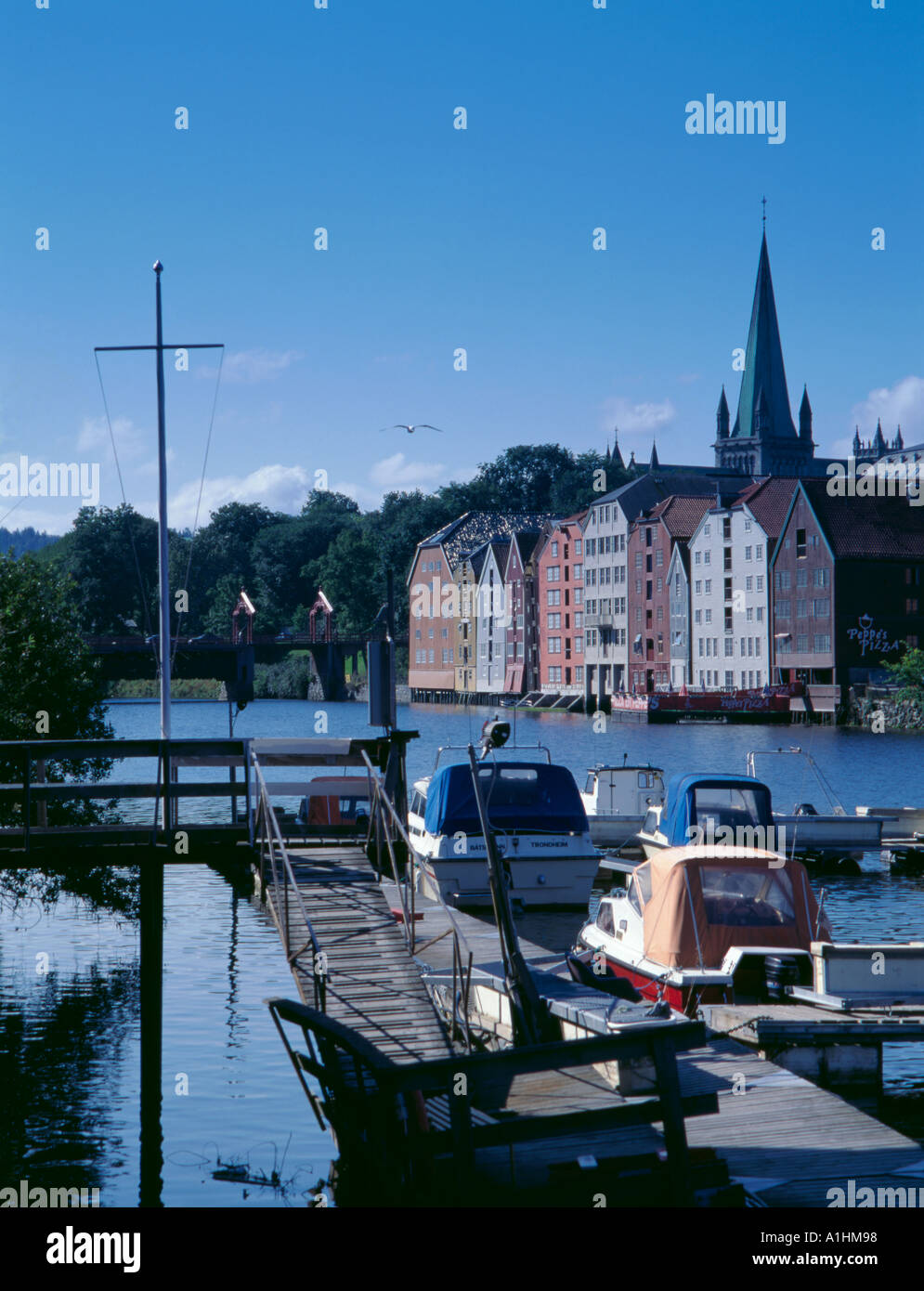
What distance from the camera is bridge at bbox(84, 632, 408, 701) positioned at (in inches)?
2158

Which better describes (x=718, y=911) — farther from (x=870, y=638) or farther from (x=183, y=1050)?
(x=870, y=638)

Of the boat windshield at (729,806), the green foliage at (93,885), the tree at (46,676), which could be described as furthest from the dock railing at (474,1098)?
the boat windshield at (729,806)

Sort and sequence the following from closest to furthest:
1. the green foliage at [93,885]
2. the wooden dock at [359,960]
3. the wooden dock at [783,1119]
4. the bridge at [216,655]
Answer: the wooden dock at [783,1119], the wooden dock at [359,960], the green foliage at [93,885], the bridge at [216,655]

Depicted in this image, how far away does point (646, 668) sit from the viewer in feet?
411

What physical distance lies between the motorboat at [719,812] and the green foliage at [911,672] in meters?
64.2

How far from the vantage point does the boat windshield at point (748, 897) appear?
1847 cm

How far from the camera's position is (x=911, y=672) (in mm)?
91312

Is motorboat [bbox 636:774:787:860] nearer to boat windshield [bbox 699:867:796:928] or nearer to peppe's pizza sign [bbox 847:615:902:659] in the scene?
boat windshield [bbox 699:867:796:928]

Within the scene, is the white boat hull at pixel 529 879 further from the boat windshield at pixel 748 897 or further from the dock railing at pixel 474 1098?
the dock railing at pixel 474 1098

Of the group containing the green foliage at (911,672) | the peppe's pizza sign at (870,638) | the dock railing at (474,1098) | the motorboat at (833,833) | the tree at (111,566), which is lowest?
the motorboat at (833,833)

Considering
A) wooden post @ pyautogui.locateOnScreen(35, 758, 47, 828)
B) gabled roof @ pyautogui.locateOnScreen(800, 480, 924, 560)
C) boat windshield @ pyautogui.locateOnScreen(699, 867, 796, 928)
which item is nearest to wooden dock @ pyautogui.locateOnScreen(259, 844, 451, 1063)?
wooden post @ pyautogui.locateOnScreen(35, 758, 47, 828)

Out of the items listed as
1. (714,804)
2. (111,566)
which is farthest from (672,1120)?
(111,566)

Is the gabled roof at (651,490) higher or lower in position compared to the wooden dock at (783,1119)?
higher
